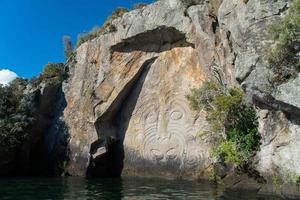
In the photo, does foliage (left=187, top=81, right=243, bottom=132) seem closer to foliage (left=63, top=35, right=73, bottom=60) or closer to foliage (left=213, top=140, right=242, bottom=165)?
foliage (left=213, top=140, right=242, bottom=165)

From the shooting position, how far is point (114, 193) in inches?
804

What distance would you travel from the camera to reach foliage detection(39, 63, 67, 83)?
3512 cm

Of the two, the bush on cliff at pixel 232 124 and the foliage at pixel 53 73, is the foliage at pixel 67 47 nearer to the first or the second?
the foliage at pixel 53 73

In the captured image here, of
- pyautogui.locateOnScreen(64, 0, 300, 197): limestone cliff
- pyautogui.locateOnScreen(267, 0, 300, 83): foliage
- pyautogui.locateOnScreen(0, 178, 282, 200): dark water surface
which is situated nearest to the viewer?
pyautogui.locateOnScreen(267, 0, 300, 83): foliage

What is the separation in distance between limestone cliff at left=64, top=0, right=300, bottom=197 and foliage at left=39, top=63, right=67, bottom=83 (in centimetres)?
88

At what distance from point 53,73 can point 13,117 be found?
17.9ft

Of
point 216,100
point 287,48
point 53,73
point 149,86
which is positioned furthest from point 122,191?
point 53,73

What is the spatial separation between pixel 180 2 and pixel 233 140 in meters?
11.3

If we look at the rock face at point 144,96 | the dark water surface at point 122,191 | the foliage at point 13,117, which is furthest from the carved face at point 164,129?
the foliage at point 13,117

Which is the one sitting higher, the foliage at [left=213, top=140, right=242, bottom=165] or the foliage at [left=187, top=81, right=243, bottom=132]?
the foliage at [left=187, top=81, right=243, bottom=132]

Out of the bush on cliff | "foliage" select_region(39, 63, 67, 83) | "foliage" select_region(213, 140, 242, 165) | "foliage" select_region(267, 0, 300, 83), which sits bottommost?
"foliage" select_region(213, 140, 242, 165)

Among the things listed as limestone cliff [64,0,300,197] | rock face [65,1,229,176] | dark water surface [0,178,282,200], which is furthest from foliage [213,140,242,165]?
rock face [65,1,229,176]

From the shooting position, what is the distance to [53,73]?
1390 inches

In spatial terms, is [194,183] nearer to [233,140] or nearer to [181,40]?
[233,140]
